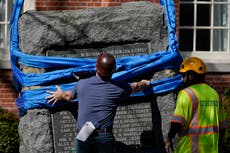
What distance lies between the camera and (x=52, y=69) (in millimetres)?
6949

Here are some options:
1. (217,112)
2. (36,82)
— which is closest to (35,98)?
(36,82)

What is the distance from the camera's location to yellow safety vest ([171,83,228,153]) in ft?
19.2

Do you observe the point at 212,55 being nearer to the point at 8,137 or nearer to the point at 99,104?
the point at 8,137

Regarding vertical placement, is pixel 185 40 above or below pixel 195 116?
above

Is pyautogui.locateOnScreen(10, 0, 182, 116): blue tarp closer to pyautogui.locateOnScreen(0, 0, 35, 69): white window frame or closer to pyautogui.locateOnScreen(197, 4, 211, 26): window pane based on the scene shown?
pyautogui.locateOnScreen(0, 0, 35, 69): white window frame

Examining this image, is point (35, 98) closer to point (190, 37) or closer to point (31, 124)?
point (31, 124)

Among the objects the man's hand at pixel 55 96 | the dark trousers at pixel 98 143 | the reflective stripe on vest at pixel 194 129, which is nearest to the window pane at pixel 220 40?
the man's hand at pixel 55 96

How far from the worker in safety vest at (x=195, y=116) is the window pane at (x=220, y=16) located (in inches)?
211

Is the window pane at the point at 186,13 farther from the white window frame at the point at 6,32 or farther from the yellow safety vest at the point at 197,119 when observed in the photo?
the yellow safety vest at the point at 197,119

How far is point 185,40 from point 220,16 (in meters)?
0.76

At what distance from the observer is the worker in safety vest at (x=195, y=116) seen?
5.85 metres

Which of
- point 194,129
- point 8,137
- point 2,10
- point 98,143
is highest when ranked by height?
point 2,10

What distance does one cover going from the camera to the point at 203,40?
11203 mm

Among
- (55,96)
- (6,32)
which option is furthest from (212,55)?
(55,96)
